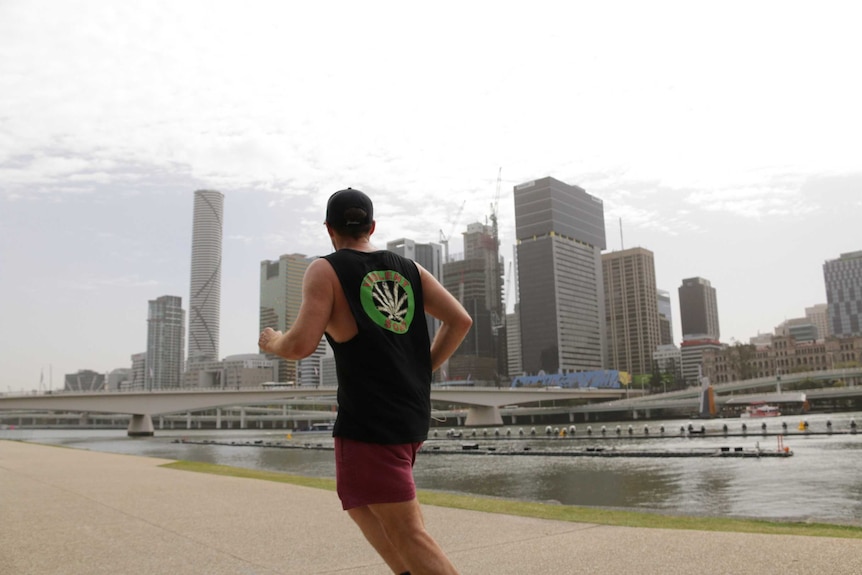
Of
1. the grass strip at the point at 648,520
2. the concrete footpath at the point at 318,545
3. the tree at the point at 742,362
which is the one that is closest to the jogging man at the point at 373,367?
the concrete footpath at the point at 318,545

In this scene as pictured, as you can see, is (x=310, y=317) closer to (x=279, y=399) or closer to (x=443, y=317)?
(x=443, y=317)

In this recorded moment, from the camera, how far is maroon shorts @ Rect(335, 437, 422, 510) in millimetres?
2652

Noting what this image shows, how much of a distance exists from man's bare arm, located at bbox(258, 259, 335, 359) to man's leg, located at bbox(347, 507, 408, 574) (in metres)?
0.69

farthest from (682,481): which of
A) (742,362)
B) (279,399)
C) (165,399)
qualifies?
(742,362)

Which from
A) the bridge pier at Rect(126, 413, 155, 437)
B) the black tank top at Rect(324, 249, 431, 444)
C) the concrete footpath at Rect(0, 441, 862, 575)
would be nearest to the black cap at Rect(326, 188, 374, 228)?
the black tank top at Rect(324, 249, 431, 444)

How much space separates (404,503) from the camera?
2672mm

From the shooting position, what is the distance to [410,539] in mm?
2662

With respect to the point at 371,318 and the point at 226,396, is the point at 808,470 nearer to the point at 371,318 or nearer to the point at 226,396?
the point at 371,318

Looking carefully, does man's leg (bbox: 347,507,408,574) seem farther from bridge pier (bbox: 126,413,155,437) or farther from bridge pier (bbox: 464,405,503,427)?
bridge pier (bbox: 464,405,503,427)

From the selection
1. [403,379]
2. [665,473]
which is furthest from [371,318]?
[665,473]

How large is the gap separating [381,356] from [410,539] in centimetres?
72

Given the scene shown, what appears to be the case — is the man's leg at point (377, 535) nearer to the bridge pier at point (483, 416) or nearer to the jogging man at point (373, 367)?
the jogging man at point (373, 367)

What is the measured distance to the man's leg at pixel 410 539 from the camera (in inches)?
104

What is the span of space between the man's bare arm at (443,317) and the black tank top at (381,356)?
9 cm
